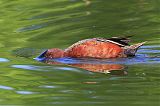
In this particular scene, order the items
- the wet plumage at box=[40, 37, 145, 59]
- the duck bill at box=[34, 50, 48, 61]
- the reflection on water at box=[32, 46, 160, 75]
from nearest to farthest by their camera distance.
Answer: the reflection on water at box=[32, 46, 160, 75] < the wet plumage at box=[40, 37, 145, 59] < the duck bill at box=[34, 50, 48, 61]

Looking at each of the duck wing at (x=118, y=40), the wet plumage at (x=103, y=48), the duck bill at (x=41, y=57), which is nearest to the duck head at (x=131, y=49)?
the wet plumage at (x=103, y=48)

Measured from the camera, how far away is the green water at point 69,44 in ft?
25.3

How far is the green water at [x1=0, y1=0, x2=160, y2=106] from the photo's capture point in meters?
7.73

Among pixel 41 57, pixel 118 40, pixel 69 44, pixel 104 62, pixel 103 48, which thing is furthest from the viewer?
pixel 69 44

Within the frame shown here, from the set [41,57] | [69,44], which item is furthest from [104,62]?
[69,44]

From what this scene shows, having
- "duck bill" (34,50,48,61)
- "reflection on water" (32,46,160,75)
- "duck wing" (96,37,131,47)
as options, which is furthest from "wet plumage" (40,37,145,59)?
"duck bill" (34,50,48,61)

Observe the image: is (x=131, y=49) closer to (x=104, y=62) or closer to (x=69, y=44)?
(x=104, y=62)

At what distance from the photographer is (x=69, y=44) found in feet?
39.9

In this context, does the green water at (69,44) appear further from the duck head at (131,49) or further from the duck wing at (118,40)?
the duck wing at (118,40)

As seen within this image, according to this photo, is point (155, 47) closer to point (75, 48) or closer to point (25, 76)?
point (75, 48)

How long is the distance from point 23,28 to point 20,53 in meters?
3.31

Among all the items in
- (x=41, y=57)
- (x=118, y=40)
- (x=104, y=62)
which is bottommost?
(x=104, y=62)

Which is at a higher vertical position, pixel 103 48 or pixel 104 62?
pixel 103 48

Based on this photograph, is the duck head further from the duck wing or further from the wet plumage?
the duck wing
